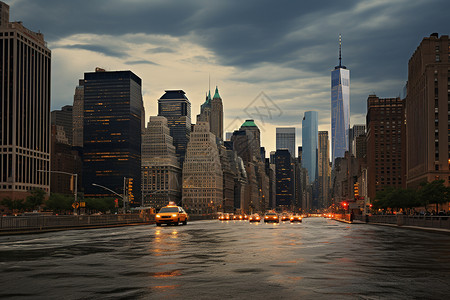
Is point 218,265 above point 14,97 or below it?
below

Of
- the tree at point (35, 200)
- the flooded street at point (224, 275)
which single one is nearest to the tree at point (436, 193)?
the flooded street at point (224, 275)

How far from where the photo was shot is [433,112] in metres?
154

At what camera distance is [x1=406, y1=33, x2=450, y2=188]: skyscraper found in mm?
152250

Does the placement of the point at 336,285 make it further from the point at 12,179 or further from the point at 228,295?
the point at 12,179

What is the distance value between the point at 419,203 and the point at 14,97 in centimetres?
14331

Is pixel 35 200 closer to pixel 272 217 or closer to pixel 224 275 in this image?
pixel 272 217

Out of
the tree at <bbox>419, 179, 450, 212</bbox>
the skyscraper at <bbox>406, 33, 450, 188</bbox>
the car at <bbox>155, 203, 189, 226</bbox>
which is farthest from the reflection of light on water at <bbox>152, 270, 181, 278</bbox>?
the skyscraper at <bbox>406, 33, 450, 188</bbox>

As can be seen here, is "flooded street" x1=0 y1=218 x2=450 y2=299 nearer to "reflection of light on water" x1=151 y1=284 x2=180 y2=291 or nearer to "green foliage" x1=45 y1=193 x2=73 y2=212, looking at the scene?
"reflection of light on water" x1=151 y1=284 x2=180 y2=291

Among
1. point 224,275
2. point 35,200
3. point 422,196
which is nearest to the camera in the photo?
point 224,275

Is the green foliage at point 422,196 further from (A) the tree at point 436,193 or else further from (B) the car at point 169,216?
(B) the car at point 169,216

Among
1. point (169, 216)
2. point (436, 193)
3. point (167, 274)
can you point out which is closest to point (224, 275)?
point (167, 274)

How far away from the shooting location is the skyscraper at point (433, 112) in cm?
15225

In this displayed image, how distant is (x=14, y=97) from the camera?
196625 millimetres

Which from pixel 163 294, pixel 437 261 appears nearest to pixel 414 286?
pixel 163 294
